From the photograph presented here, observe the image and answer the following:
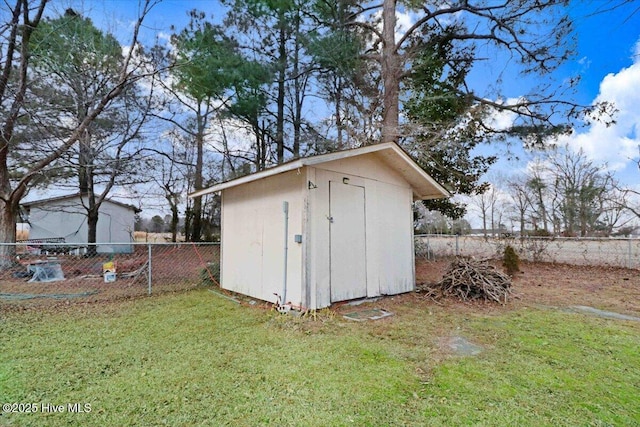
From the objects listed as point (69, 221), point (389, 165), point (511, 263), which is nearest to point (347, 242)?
point (389, 165)

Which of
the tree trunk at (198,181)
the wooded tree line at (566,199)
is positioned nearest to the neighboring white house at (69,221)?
the tree trunk at (198,181)

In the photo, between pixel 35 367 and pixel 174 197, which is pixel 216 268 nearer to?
pixel 35 367

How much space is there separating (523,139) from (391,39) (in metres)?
5.52

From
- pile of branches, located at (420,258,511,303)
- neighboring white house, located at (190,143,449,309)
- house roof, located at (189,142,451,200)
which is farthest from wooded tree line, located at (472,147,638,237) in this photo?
neighboring white house, located at (190,143,449,309)

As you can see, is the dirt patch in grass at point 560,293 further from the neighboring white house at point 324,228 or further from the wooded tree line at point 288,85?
the wooded tree line at point 288,85

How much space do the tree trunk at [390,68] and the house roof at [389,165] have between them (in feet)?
11.9

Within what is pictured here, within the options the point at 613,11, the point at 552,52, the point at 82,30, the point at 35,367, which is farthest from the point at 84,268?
the point at 552,52

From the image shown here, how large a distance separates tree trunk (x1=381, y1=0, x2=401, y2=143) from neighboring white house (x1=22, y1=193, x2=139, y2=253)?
553 inches

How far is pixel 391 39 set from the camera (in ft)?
34.4

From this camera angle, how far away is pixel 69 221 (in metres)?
15.7

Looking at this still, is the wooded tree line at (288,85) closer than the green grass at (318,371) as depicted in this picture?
No

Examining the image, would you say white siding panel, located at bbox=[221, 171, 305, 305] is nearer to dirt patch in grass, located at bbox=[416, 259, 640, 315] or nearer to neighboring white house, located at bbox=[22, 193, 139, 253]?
dirt patch in grass, located at bbox=[416, 259, 640, 315]

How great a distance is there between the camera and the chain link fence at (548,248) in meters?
9.34

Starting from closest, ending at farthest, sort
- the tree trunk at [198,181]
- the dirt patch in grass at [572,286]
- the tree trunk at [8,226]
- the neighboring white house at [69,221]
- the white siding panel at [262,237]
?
1. the white siding panel at [262,237]
2. the dirt patch in grass at [572,286]
3. the tree trunk at [8,226]
4. the tree trunk at [198,181]
5. the neighboring white house at [69,221]
